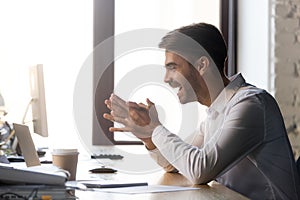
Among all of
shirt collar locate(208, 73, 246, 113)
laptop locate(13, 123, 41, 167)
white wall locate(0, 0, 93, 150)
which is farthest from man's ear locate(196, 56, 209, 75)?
white wall locate(0, 0, 93, 150)

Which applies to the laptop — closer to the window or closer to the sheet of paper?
the sheet of paper

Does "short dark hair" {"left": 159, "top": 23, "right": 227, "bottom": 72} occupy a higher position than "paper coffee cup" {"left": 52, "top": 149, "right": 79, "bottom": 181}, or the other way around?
"short dark hair" {"left": 159, "top": 23, "right": 227, "bottom": 72}

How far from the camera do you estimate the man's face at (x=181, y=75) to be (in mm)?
1835

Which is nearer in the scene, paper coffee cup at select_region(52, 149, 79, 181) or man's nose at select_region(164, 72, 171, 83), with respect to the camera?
paper coffee cup at select_region(52, 149, 79, 181)

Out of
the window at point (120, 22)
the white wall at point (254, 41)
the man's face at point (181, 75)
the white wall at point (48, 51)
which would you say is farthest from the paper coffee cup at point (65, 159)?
the white wall at point (254, 41)

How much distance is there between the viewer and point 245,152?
5.39 feet

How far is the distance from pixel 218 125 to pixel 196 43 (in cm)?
31

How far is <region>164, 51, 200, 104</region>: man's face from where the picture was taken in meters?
1.83

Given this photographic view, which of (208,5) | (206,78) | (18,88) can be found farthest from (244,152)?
(208,5)

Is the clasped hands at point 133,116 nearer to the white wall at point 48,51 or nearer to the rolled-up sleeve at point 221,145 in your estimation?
the rolled-up sleeve at point 221,145

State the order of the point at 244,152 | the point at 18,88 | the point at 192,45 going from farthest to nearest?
the point at 18,88
the point at 192,45
the point at 244,152

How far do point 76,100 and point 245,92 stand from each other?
65cm

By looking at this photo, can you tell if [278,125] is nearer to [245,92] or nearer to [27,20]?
[245,92]

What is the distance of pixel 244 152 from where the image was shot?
1.63 meters
